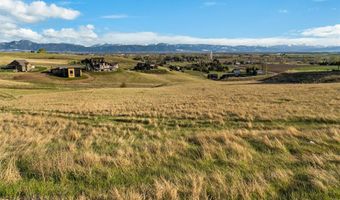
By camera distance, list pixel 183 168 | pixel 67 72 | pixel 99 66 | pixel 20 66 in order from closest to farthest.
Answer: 1. pixel 183 168
2. pixel 67 72
3. pixel 20 66
4. pixel 99 66

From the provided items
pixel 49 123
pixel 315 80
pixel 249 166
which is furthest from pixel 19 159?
pixel 315 80

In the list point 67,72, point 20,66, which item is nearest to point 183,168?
point 67,72

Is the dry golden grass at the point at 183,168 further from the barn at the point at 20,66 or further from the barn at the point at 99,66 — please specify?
the barn at the point at 20,66

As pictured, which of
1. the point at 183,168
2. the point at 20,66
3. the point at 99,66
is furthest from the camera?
the point at 99,66

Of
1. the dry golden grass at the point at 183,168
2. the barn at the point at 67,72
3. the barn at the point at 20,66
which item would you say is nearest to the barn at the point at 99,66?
the barn at the point at 67,72

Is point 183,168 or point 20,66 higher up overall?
point 183,168

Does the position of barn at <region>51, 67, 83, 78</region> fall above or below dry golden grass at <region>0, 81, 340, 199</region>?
below

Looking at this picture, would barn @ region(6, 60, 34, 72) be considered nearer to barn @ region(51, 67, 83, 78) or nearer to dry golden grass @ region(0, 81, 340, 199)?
barn @ region(51, 67, 83, 78)

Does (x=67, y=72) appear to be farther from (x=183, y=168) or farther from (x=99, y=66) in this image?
(x=183, y=168)

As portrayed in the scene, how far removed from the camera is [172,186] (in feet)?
21.6

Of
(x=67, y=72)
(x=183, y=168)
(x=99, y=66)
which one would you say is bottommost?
(x=67, y=72)

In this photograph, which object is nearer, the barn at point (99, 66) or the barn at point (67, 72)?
the barn at point (67, 72)

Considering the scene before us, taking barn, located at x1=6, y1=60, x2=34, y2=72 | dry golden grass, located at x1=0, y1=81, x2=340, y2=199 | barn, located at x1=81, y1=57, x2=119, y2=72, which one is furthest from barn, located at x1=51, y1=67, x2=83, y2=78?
dry golden grass, located at x1=0, y1=81, x2=340, y2=199

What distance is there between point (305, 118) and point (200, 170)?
37.9 feet
